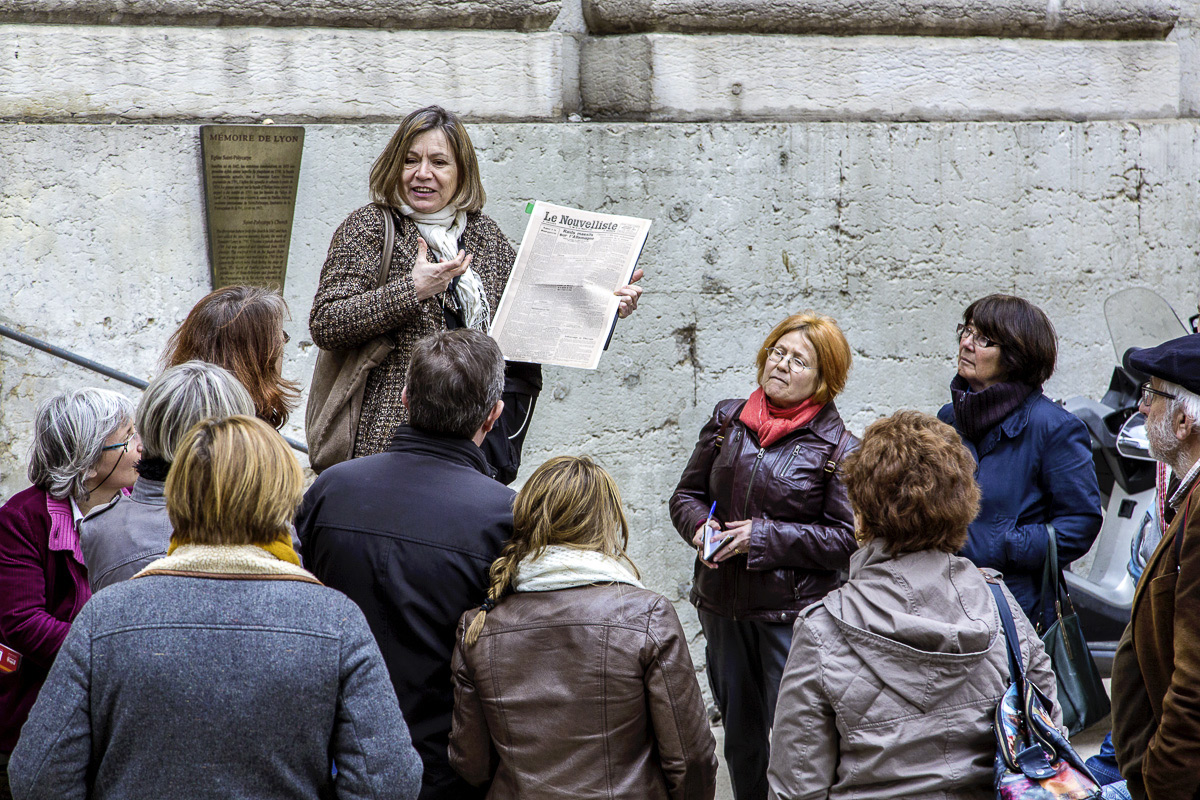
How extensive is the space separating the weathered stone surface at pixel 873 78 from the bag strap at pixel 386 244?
1.43m

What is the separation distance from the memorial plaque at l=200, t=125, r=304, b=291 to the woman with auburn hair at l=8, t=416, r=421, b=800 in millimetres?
2052

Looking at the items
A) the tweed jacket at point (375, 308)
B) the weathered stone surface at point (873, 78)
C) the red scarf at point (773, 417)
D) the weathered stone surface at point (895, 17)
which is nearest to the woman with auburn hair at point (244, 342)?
the tweed jacket at point (375, 308)

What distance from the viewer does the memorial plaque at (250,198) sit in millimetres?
3617

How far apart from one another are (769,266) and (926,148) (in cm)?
79

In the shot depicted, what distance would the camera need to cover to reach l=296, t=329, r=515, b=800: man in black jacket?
7.14 feet

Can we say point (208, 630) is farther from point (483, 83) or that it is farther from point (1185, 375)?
point (483, 83)

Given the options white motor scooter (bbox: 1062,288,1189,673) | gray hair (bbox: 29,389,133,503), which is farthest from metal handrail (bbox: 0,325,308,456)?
white motor scooter (bbox: 1062,288,1189,673)

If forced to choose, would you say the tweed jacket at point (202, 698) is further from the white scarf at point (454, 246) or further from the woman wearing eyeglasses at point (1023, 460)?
the woman wearing eyeglasses at point (1023, 460)

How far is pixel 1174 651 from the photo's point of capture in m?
1.93

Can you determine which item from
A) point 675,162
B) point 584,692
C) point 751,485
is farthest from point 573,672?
point 675,162

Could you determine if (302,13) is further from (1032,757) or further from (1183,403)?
(1032,757)

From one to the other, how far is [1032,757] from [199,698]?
1.40 metres

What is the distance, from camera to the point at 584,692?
2.11 metres

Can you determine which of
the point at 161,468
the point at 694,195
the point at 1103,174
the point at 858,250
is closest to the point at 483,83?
the point at 694,195
